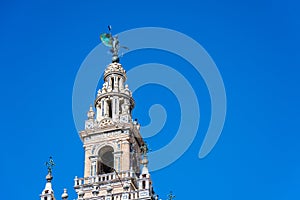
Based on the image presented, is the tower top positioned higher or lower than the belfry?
higher

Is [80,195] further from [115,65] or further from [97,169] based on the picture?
[115,65]

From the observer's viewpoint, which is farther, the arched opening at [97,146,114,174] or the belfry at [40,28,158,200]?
the arched opening at [97,146,114,174]

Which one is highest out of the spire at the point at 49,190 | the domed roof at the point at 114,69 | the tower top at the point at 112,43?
the tower top at the point at 112,43

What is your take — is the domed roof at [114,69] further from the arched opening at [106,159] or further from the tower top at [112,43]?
the arched opening at [106,159]

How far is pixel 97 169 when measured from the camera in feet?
298

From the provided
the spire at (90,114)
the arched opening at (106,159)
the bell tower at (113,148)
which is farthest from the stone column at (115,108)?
the arched opening at (106,159)

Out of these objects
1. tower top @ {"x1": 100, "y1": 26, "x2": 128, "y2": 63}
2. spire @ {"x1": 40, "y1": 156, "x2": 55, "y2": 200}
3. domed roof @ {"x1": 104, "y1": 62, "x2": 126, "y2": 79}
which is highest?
tower top @ {"x1": 100, "y1": 26, "x2": 128, "y2": 63}

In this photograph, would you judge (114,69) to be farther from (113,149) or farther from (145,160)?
(145,160)

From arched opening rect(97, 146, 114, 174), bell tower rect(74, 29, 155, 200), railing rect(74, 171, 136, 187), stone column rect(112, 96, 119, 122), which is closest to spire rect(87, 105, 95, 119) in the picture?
bell tower rect(74, 29, 155, 200)

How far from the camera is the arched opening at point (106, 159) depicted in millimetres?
92312

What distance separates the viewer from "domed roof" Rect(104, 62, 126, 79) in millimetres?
98438

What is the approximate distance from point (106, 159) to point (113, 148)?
5.28 feet

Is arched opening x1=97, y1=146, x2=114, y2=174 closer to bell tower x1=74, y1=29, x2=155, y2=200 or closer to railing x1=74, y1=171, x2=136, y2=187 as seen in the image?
bell tower x1=74, y1=29, x2=155, y2=200

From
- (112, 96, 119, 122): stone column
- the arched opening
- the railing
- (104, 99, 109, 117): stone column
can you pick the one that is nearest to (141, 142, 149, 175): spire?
the railing
